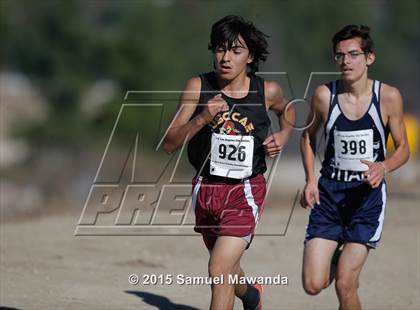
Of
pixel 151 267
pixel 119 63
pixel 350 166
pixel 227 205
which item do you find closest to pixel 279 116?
pixel 350 166

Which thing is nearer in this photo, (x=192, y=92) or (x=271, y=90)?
(x=192, y=92)

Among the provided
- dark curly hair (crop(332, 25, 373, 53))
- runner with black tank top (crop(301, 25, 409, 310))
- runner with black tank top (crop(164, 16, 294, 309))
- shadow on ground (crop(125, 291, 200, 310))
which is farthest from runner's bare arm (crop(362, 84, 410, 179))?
shadow on ground (crop(125, 291, 200, 310))

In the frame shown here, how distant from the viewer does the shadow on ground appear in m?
9.38

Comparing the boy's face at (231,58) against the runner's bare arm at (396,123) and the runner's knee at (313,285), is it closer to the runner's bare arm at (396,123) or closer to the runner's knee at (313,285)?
the runner's bare arm at (396,123)

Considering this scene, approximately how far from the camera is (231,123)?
7.57m

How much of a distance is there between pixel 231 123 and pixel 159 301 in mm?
2718

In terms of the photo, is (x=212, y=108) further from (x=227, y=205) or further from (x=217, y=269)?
(x=217, y=269)

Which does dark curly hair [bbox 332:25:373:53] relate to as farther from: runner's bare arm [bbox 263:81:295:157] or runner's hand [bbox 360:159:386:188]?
runner's hand [bbox 360:159:386:188]

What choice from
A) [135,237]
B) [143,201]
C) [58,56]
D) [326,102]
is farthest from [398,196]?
[58,56]

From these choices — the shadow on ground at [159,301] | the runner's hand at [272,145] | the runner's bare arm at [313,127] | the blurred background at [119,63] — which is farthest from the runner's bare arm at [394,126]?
the blurred background at [119,63]

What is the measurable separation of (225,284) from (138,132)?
22.6m

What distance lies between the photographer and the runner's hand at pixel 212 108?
7199 millimetres

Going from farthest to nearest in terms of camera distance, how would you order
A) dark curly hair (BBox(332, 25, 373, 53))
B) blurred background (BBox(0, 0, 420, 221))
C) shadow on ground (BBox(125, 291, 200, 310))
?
blurred background (BBox(0, 0, 420, 221)) < shadow on ground (BBox(125, 291, 200, 310)) < dark curly hair (BBox(332, 25, 373, 53))

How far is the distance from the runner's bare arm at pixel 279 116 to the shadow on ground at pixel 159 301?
236 centimetres
